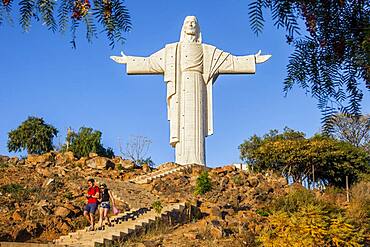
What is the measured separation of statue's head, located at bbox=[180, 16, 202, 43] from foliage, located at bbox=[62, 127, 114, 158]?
12.4 m

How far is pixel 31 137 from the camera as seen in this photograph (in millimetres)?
39875

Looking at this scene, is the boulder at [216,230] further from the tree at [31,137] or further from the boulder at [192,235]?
the tree at [31,137]

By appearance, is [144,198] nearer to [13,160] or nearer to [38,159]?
[38,159]

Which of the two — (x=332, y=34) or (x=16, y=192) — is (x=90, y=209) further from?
(x=332, y=34)

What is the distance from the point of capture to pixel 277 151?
3309 centimetres

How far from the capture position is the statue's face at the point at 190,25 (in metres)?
27.7

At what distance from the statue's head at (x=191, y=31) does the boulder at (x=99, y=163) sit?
7271 mm

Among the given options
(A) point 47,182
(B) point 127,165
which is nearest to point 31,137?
(B) point 127,165

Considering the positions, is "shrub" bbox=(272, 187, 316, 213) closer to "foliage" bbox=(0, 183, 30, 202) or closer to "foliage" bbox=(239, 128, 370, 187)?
"foliage" bbox=(0, 183, 30, 202)

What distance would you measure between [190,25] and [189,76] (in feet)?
7.86

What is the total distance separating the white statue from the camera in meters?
27.2

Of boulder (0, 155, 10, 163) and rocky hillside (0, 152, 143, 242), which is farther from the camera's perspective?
boulder (0, 155, 10, 163)

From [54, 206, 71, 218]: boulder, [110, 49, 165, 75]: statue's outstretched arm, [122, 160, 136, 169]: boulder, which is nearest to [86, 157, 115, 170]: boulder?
[122, 160, 136, 169]: boulder

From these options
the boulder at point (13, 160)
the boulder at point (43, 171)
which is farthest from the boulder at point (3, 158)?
the boulder at point (43, 171)
